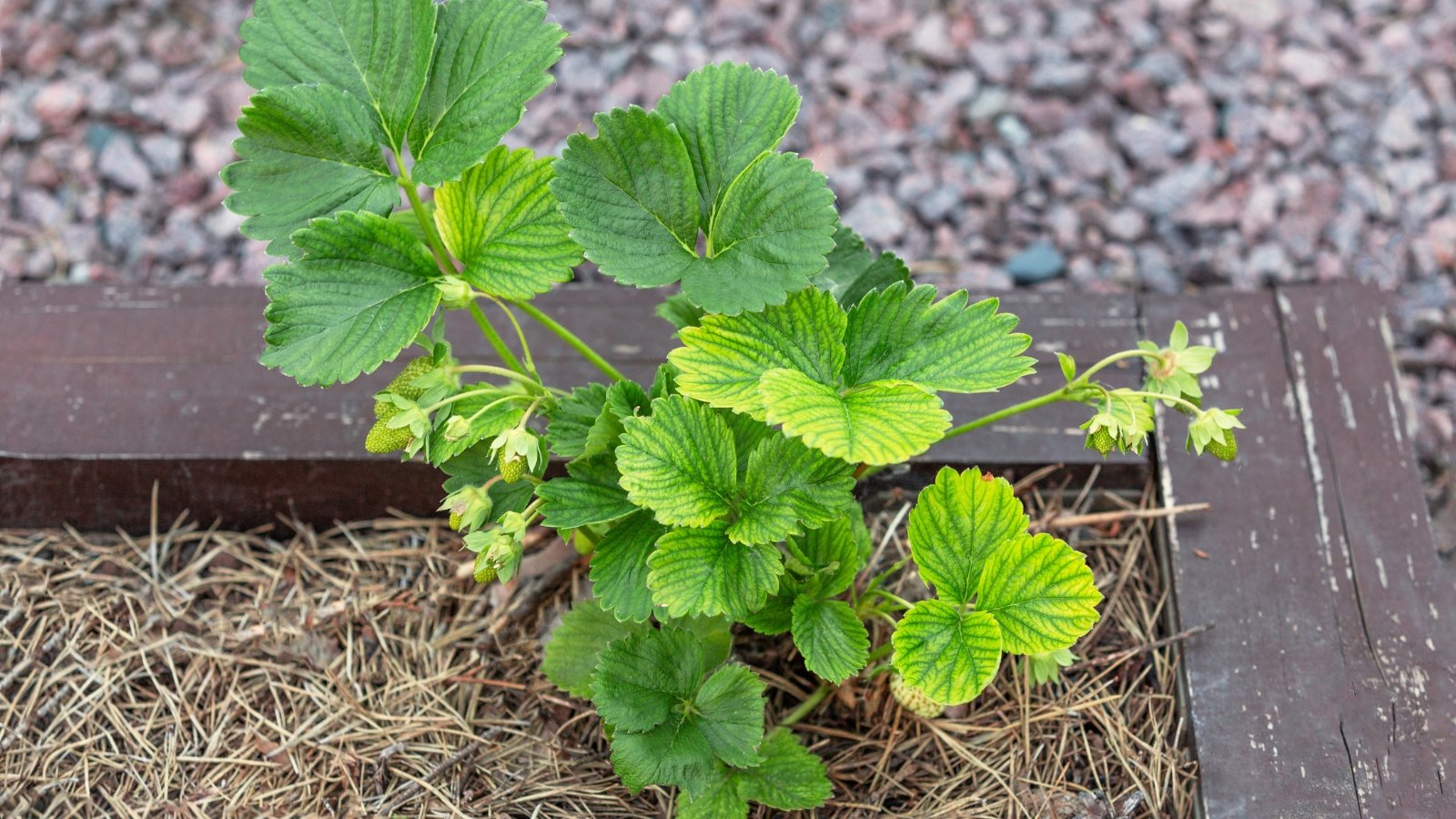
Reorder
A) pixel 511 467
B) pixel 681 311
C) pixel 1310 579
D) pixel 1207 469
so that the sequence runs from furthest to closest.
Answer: pixel 1207 469, pixel 1310 579, pixel 681 311, pixel 511 467

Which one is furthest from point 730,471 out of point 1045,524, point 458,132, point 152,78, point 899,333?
point 152,78

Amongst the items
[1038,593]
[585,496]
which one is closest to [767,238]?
[585,496]

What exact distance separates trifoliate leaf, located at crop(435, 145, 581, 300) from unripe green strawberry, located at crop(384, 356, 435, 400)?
3.7 inches

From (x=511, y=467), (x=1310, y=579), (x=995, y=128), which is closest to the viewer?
(x=511, y=467)

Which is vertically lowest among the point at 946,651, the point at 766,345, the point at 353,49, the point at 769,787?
the point at 769,787

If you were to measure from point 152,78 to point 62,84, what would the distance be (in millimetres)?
174

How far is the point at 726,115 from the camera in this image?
3.98ft

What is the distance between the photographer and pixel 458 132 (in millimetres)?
1189

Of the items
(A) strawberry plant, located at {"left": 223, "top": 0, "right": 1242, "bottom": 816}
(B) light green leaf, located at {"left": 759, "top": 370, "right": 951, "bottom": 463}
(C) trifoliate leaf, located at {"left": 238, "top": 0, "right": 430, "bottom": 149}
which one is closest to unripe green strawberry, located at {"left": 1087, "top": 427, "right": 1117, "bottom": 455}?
(A) strawberry plant, located at {"left": 223, "top": 0, "right": 1242, "bottom": 816}

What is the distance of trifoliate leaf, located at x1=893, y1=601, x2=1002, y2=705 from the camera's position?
1120 millimetres

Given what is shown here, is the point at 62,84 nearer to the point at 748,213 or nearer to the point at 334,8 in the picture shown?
the point at 334,8

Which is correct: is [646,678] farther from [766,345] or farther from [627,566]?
[766,345]

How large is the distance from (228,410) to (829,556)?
2.93ft

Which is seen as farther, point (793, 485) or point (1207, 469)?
point (1207, 469)
